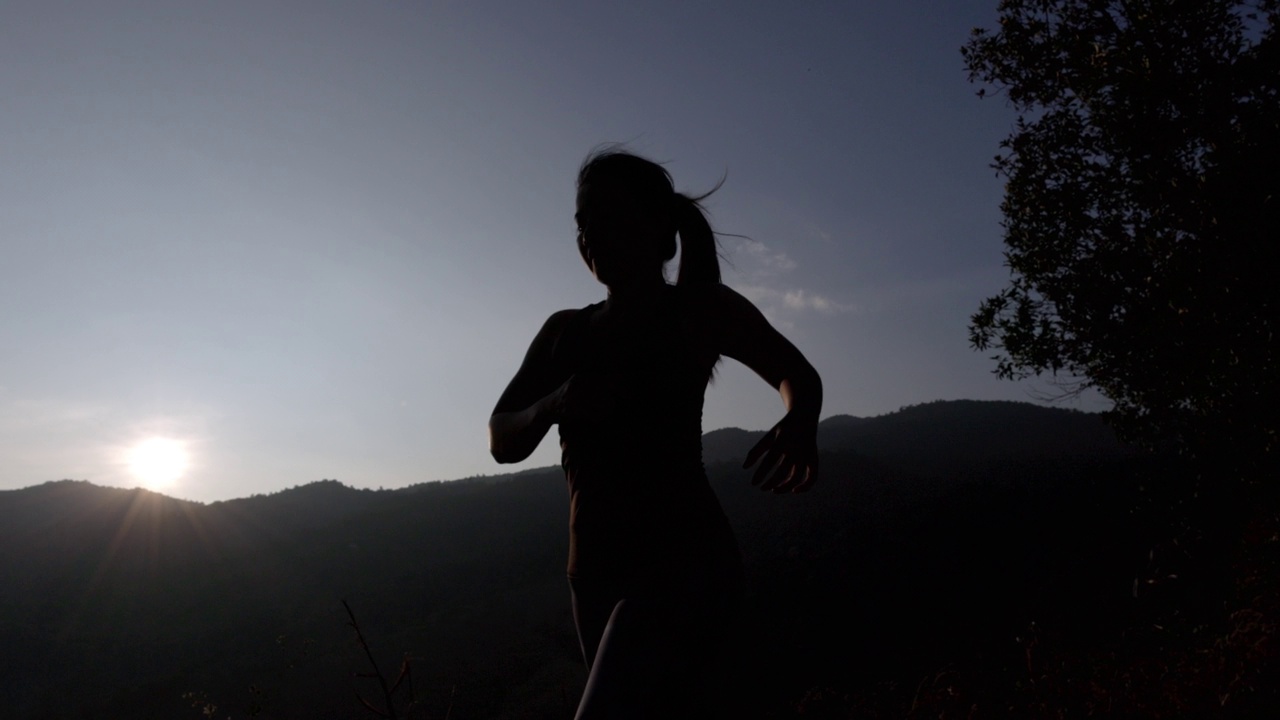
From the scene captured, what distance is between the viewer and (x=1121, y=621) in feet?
45.2

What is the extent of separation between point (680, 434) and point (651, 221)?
0.66 m

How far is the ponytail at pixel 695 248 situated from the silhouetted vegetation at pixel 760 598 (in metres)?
1.03

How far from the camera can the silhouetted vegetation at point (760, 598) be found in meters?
8.93

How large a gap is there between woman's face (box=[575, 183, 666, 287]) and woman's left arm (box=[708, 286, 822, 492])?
0.97 feet

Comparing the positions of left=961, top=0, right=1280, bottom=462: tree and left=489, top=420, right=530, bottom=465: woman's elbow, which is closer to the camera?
left=489, top=420, right=530, bottom=465: woman's elbow

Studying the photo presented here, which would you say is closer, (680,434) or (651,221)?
(680,434)

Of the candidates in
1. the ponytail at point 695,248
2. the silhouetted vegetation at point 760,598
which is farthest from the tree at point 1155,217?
the ponytail at point 695,248

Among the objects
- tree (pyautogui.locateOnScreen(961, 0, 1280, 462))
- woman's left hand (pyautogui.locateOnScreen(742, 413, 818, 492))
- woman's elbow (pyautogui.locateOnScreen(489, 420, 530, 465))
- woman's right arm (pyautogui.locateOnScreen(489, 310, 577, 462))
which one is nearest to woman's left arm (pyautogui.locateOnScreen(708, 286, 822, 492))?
woman's left hand (pyautogui.locateOnScreen(742, 413, 818, 492))

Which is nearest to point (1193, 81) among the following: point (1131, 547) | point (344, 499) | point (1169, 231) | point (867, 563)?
point (1169, 231)

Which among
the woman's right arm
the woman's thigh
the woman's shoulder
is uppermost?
the woman's shoulder

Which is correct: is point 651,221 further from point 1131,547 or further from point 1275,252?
point 1131,547

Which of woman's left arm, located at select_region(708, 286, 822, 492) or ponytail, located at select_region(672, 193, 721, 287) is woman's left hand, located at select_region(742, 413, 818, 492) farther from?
ponytail, located at select_region(672, 193, 721, 287)

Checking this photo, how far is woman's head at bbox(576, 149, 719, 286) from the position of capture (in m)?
1.96

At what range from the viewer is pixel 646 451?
1.64 meters
